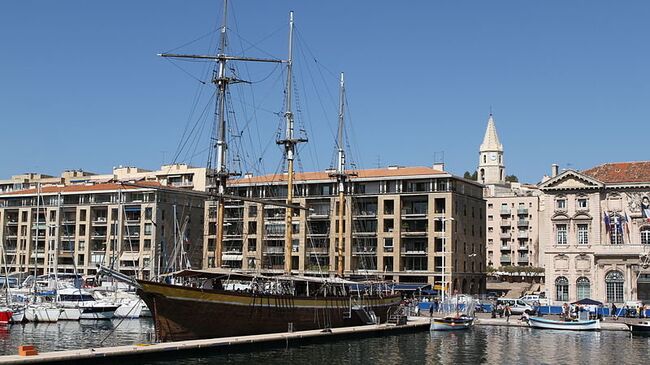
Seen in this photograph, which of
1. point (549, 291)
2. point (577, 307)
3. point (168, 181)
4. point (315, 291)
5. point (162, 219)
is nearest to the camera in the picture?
point (315, 291)

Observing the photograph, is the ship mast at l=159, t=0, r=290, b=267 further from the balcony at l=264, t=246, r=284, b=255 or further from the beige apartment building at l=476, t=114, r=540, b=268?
the beige apartment building at l=476, t=114, r=540, b=268

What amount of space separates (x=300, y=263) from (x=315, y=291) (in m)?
51.1

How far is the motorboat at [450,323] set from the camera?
2948 inches

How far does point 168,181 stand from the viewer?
502 feet

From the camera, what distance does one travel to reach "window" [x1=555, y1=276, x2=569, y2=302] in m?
99.7

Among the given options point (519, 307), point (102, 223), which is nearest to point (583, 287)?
point (519, 307)

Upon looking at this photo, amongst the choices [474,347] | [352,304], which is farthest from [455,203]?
[474,347]

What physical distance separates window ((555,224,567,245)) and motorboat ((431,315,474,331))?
29281 mm

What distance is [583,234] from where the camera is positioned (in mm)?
99062

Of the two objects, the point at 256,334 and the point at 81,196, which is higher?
the point at 81,196

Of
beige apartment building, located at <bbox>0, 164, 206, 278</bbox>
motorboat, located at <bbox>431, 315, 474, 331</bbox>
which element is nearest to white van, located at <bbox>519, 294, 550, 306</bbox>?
motorboat, located at <bbox>431, 315, 474, 331</bbox>

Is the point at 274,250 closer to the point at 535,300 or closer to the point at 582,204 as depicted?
the point at 535,300

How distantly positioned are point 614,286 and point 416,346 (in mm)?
44510

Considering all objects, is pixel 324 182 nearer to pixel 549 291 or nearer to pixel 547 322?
pixel 549 291
